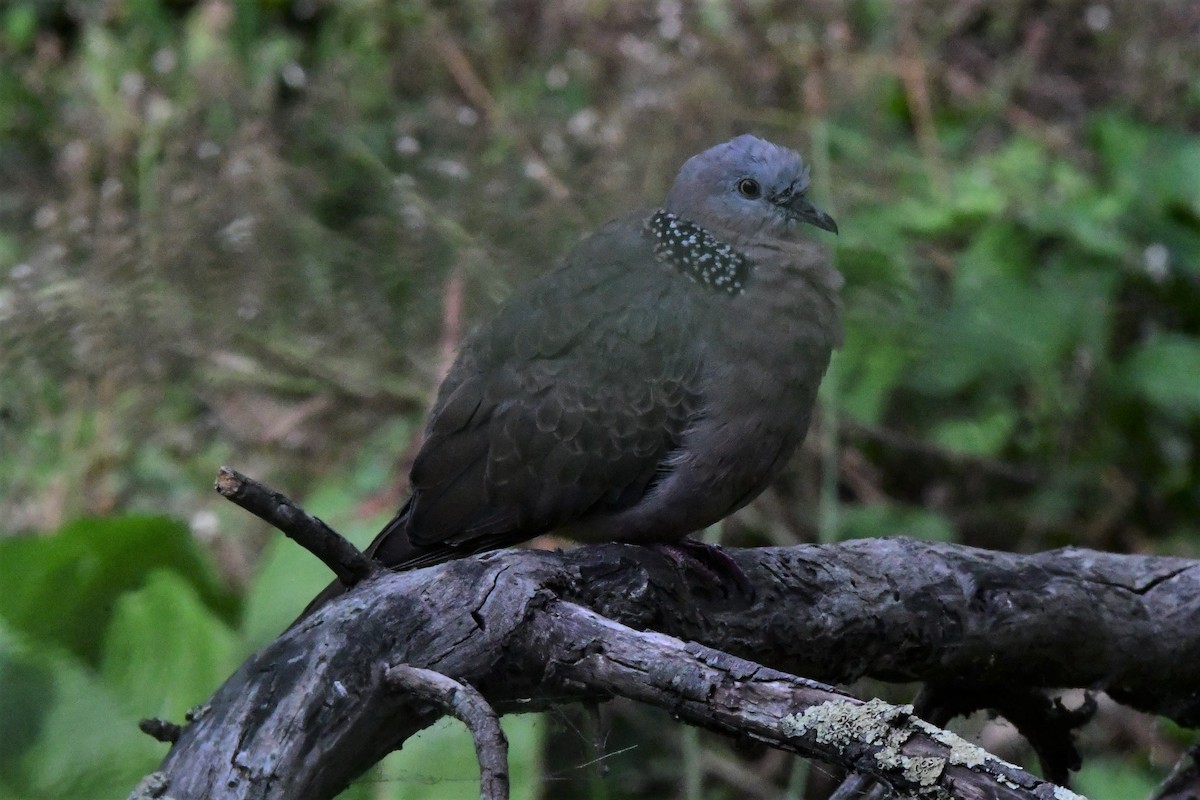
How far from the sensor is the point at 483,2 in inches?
226

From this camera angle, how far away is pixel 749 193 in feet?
8.73

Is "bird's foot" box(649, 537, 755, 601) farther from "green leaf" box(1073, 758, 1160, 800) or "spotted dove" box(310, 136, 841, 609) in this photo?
"green leaf" box(1073, 758, 1160, 800)

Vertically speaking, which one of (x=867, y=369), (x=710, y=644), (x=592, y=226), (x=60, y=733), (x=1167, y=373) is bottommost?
(x=710, y=644)

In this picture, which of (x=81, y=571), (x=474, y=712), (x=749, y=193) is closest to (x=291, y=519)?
(x=474, y=712)

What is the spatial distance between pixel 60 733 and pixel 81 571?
47cm

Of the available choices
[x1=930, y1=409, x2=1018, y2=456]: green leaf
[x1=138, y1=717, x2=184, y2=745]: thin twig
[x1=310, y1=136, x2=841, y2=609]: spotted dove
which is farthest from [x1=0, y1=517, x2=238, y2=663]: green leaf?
[x1=930, y1=409, x2=1018, y2=456]: green leaf

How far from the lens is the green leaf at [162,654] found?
9.78ft

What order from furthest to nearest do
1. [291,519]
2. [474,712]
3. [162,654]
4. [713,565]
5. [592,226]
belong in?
[592,226], [162,654], [713,565], [291,519], [474,712]

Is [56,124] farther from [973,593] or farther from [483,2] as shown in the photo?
[973,593]

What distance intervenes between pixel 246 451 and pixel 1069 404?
284 cm

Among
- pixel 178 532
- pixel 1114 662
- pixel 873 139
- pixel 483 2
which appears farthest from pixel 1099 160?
pixel 178 532

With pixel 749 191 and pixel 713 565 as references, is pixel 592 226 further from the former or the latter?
pixel 713 565

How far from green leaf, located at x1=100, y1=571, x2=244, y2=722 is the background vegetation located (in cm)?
5

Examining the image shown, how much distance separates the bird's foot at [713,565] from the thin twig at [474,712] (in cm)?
64
